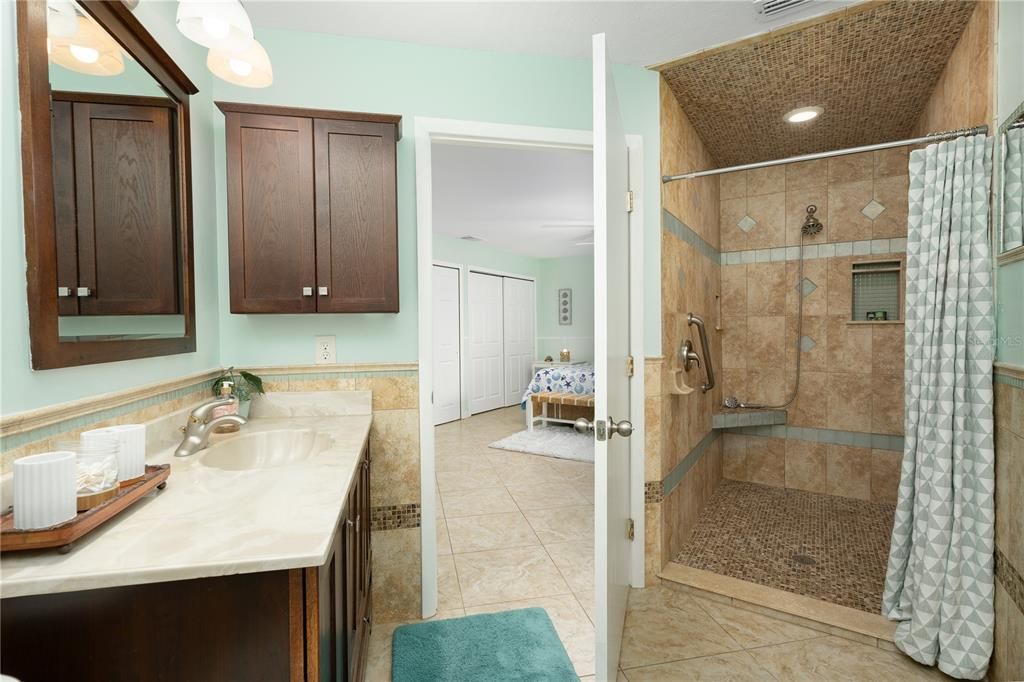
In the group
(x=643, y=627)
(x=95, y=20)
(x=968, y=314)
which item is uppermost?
(x=95, y=20)

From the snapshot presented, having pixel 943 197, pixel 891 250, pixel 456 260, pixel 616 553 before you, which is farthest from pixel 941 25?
pixel 456 260

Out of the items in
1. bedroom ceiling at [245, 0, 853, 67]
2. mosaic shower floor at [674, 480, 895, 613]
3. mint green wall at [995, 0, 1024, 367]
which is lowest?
mosaic shower floor at [674, 480, 895, 613]

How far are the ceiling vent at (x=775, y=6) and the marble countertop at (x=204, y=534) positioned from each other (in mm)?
2178

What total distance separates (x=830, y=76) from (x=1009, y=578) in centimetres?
220

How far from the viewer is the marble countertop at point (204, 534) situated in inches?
28.3

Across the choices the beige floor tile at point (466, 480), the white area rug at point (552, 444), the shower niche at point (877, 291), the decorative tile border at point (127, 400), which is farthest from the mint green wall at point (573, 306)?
the decorative tile border at point (127, 400)

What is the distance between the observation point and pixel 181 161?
5.12 ft

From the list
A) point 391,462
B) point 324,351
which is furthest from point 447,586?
point 324,351

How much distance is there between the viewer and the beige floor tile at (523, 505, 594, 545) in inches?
113

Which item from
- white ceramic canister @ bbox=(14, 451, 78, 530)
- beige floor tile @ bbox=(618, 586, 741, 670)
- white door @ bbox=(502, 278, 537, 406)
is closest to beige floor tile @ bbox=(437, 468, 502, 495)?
beige floor tile @ bbox=(618, 586, 741, 670)

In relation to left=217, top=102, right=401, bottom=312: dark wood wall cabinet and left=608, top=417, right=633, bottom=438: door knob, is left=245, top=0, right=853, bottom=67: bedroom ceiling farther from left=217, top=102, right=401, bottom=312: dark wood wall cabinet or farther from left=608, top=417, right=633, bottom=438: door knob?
left=608, top=417, right=633, bottom=438: door knob

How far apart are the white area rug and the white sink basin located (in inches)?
131

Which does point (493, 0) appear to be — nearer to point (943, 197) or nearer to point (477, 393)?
point (943, 197)

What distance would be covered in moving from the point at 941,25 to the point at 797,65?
1.63 feet
